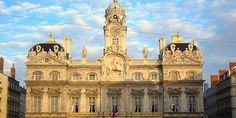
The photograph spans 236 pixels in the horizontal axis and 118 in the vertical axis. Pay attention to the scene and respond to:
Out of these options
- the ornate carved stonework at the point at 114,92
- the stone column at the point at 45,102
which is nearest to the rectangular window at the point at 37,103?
the stone column at the point at 45,102

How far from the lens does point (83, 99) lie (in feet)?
283

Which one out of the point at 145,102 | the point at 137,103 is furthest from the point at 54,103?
the point at 145,102

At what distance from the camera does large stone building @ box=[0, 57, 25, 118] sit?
8959cm

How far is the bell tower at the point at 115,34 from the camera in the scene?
88625mm

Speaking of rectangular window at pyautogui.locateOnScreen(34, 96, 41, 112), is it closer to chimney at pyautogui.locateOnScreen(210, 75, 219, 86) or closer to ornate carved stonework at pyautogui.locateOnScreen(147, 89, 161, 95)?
ornate carved stonework at pyautogui.locateOnScreen(147, 89, 161, 95)

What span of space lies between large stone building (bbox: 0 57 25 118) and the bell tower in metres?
22.5

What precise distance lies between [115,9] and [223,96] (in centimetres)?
3112

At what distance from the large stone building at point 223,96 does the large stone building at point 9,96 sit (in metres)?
47.4

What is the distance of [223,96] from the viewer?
314 ft

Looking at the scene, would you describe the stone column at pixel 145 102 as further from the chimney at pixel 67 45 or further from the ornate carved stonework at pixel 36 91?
the ornate carved stonework at pixel 36 91

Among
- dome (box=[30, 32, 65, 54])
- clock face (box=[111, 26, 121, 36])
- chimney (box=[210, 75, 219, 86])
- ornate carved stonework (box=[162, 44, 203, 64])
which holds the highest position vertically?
clock face (box=[111, 26, 121, 36])

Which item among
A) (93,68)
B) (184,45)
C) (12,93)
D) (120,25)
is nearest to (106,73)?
(93,68)

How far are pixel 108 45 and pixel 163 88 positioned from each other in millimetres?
14534

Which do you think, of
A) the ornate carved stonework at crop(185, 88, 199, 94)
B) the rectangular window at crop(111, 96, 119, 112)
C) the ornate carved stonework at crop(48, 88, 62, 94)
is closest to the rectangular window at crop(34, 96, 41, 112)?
the ornate carved stonework at crop(48, 88, 62, 94)
